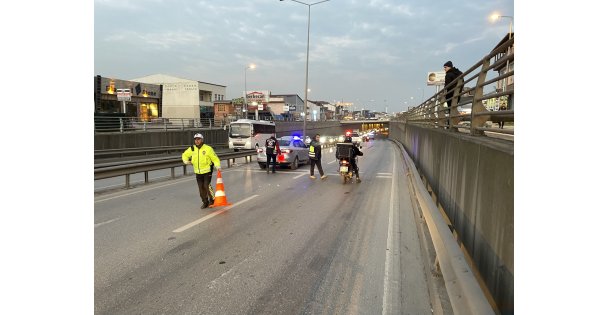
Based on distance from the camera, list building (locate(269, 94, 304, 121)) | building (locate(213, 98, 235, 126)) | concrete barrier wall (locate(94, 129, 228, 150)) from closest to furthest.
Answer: concrete barrier wall (locate(94, 129, 228, 150)) → building (locate(213, 98, 235, 126)) → building (locate(269, 94, 304, 121))

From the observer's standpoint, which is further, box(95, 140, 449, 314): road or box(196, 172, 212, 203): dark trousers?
box(196, 172, 212, 203): dark trousers

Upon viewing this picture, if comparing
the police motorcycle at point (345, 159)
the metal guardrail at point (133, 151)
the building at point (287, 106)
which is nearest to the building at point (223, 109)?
the building at point (287, 106)

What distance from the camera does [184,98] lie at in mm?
67188

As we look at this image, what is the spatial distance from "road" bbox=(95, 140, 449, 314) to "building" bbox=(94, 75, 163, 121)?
36427 millimetres

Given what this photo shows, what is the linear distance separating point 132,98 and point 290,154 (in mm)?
43253

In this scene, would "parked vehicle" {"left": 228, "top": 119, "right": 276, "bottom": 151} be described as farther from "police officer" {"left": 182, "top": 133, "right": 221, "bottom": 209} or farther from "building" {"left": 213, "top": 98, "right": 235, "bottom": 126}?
"building" {"left": 213, "top": 98, "right": 235, "bottom": 126}

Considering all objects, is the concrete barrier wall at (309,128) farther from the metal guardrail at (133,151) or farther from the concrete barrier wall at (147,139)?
the metal guardrail at (133,151)

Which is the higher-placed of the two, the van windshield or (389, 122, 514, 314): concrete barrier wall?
the van windshield

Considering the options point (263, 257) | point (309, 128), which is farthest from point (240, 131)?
point (263, 257)

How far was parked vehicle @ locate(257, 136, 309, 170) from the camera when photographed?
1799 cm

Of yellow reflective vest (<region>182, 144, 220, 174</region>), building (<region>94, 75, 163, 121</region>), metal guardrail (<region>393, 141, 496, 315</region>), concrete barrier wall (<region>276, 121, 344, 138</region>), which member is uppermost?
building (<region>94, 75, 163, 121</region>)

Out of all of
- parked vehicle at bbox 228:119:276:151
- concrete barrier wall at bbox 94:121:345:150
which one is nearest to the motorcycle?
concrete barrier wall at bbox 94:121:345:150

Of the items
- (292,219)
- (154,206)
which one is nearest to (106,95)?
(154,206)
